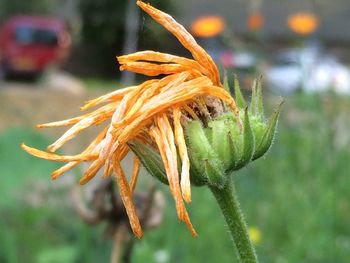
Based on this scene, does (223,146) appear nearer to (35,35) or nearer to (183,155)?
(183,155)

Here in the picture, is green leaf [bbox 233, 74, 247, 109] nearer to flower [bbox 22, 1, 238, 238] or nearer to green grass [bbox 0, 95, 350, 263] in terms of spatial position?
flower [bbox 22, 1, 238, 238]

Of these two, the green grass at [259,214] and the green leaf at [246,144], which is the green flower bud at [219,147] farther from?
the green grass at [259,214]

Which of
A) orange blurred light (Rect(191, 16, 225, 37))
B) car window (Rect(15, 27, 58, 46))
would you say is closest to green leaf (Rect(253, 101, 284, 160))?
orange blurred light (Rect(191, 16, 225, 37))

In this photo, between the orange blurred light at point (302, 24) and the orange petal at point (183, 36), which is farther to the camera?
the orange blurred light at point (302, 24)

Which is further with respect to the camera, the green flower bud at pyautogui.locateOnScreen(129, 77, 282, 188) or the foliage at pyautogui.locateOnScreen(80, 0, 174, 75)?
the foliage at pyautogui.locateOnScreen(80, 0, 174, 75)

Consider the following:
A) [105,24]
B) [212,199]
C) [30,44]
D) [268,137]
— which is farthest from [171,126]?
[105,24]

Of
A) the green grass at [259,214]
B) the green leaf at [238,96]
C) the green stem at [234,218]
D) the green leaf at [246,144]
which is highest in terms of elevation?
the green leaf at [238,96]

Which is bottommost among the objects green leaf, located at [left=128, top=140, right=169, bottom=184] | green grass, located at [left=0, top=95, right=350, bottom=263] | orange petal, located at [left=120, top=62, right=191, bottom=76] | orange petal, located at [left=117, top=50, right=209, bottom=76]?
green grass, located at [left=0, top=95, right=350, bottom=263]

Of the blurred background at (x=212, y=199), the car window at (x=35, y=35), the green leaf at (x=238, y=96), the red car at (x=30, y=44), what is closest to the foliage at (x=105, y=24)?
the red car at (x=30, y=44)
